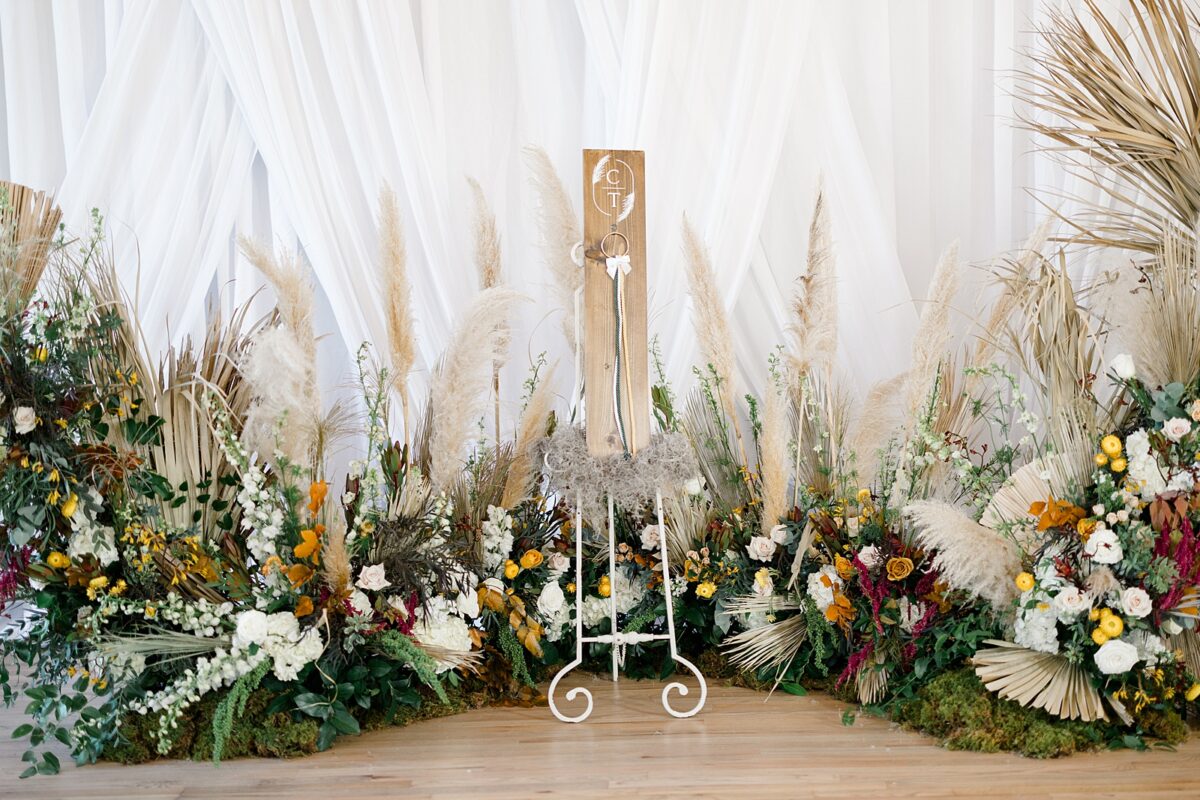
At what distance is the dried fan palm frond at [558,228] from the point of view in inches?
109

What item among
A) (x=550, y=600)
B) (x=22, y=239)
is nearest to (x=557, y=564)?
(x=550, y=600)

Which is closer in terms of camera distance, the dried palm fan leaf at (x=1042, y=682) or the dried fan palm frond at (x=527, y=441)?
the dried palm fan leaf at (x=1042, y=682)

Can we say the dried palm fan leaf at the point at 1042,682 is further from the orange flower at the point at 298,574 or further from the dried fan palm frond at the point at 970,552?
the orange flower at the point at 298,574

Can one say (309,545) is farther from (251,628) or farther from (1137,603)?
(1137,603)

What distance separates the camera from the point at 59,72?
10.6 ft

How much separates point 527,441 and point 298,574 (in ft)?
2.18

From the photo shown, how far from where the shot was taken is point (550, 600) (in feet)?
8.87

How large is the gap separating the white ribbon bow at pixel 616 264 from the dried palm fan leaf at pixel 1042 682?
3.86 ft

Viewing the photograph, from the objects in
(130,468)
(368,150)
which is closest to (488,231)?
(368,150)

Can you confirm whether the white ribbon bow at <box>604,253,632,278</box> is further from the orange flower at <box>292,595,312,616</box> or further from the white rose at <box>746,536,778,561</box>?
the orange flower at <box>292,595,312,616</box>

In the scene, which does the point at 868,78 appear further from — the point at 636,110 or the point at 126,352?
the point at 126,352

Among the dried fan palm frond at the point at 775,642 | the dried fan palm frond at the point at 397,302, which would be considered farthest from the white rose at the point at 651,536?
the dried fan palm frond at the point at 397,302

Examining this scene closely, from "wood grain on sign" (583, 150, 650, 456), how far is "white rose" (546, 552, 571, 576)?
0.47 meters

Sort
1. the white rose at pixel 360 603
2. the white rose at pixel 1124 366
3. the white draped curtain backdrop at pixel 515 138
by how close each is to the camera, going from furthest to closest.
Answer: the white draped curtain backdrop at pixel 515 138, the white rose at pixel 360 603, the white rose at pixel 1124 366
